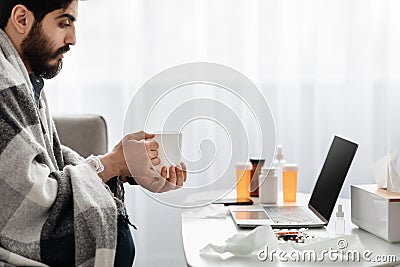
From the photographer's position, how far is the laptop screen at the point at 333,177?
1.86 m

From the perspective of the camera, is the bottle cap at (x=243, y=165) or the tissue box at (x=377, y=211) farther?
the bottle cap at (x=243, y=165)

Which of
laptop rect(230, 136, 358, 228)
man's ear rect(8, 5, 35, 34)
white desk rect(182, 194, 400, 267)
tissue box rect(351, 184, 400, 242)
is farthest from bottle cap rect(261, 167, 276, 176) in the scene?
man's ear rect(8, 5, 35, 34)

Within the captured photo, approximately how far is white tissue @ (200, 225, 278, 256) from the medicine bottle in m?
0.54

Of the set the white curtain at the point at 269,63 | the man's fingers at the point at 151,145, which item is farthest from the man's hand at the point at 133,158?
the white curtain at the point at 269,63

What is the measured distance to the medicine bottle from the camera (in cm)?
212

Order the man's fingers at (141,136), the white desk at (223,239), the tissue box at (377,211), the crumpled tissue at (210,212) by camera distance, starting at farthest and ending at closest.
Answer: the crumpled tissue at (210,212), the man's fingers at (141,136), the tissue box at (377,211), the white desk at (223,239)

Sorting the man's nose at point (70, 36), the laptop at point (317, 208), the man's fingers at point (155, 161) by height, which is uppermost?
the man's nose at point (70, 36)

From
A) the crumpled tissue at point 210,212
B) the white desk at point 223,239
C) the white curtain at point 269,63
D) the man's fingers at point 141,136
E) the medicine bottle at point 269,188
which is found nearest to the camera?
the white desk at point 223,239

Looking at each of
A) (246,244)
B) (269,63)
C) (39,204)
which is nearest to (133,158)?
(39,204)

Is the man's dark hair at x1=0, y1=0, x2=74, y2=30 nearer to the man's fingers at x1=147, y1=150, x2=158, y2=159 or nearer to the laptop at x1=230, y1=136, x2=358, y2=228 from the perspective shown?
the man's fingers at x1=147, y1=150, x2=158, y2=159

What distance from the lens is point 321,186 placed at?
1.99 meters

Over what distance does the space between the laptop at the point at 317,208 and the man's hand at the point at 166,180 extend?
19 cm

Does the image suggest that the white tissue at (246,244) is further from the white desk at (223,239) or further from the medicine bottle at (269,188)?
the medicine bottle at (269,188)

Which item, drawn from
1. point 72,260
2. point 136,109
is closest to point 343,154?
point 72,260
